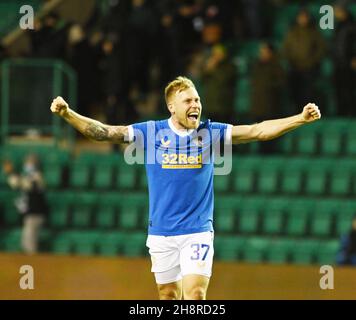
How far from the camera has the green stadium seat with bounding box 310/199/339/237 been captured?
15.6 meters

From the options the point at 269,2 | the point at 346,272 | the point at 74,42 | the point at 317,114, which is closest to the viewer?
the point at 317,114

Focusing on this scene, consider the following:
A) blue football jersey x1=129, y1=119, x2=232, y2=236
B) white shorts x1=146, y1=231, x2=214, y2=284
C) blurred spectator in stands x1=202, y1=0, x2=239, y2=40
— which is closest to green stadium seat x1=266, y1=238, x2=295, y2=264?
blurred spectator in stands x1=202, y1=0, x2=239, y2=40

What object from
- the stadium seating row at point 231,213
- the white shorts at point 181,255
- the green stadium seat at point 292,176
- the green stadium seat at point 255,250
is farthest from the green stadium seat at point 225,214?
the white shorts at point 181,255

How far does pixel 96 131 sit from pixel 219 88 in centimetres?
795

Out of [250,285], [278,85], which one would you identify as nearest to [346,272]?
[250,285]

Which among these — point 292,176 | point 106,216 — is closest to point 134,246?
point 106,216

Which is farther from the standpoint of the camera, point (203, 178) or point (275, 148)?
point (275, 148)

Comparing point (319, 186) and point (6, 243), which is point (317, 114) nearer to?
point (319, 186)

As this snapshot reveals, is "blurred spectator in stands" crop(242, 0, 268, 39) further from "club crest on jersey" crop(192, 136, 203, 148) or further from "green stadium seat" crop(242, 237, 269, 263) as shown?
"club crest on jersey" crop(192, 136, 203, 148)

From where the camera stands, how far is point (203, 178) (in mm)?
8797

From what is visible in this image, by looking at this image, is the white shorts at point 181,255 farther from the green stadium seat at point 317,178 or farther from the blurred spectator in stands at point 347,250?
the green stadium seat at point 317,178

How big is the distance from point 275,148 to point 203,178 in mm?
8135

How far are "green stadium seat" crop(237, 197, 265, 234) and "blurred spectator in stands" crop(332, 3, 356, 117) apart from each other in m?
2.04

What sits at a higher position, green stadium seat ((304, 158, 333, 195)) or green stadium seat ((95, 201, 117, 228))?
green stadium seat ((304, 158, 333, 195))
